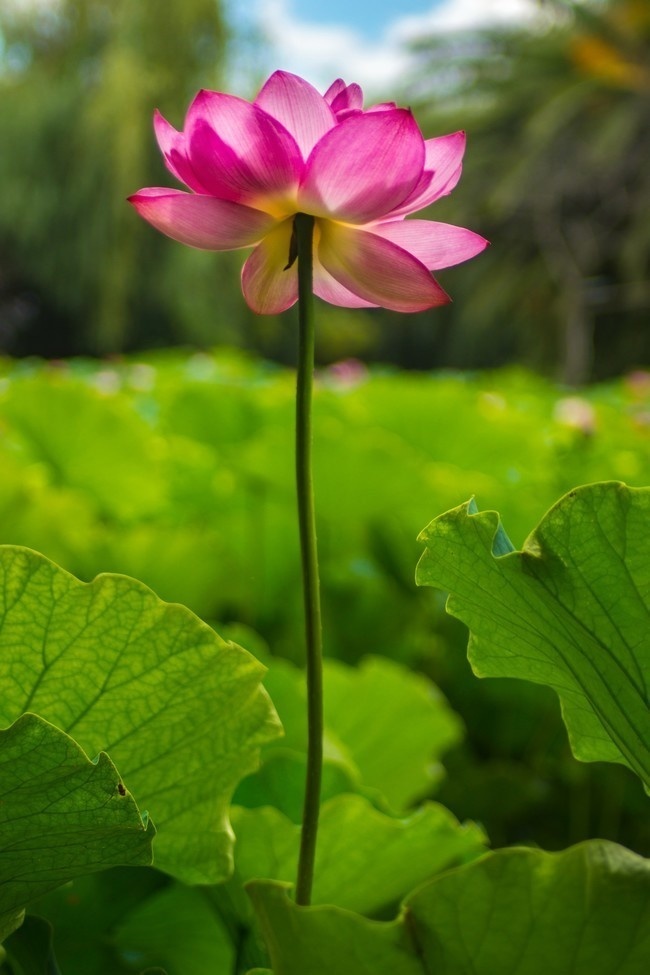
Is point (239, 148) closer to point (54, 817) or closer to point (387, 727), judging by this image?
point (54, 817)

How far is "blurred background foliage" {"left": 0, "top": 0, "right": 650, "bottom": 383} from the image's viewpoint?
28.1 feet

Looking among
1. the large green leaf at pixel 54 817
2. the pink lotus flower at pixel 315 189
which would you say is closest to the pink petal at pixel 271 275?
the pink lotus flower at pixel 315 189

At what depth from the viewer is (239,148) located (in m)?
0.19

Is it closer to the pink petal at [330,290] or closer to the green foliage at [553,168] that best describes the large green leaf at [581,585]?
the pink petal at [330,290]

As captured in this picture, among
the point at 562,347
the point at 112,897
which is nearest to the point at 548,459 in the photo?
the point at 112,897

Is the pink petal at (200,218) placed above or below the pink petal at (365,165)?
below

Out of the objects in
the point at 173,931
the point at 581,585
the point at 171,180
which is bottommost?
the point at 173,931

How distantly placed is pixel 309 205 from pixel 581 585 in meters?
0.09

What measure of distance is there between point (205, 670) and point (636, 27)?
1000 cm

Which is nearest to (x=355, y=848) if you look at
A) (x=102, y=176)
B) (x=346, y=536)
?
(x=346, y=536)

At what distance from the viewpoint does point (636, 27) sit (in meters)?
8.83

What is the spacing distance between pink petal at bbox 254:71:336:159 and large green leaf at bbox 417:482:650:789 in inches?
3.3

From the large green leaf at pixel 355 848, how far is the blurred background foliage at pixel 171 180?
823 centimetres

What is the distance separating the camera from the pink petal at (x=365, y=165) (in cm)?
19
